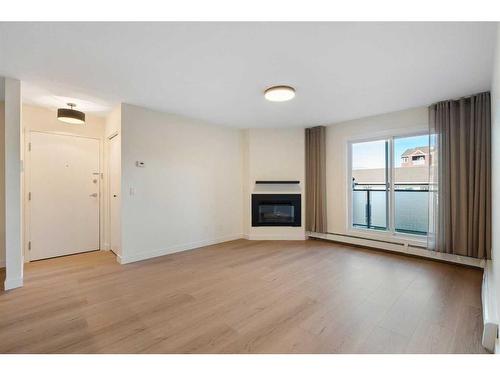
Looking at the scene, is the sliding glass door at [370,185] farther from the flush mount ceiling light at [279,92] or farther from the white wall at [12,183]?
the white wall at [12,183]

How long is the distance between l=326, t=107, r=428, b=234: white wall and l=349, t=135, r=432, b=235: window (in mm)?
182

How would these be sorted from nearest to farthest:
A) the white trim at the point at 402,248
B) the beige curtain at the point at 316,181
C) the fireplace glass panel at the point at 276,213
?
1. the white trim at the point at 402,248
2. the beige curtain at the point at 316,181
3. the fireplace glass panel at the point at 276,213

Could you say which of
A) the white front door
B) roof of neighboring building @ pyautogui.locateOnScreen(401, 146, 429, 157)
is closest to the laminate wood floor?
the white front door

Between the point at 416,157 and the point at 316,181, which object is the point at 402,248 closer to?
the point at 416,157

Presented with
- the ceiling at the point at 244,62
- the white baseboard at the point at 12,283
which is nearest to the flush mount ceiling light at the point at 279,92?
the ceiling at the point at 244,62

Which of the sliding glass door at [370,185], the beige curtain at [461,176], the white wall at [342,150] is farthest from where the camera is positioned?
the sliding glass door at [370,185]

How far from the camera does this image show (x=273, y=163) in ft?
15.8

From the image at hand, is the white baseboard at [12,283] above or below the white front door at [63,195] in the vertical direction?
below

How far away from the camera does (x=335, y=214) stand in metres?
4.44

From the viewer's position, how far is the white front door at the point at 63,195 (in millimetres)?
3463

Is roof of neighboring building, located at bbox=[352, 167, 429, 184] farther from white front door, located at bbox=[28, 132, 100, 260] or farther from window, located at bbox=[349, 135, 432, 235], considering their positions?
white front door, located at bbox=[28, 132, 100, 260]

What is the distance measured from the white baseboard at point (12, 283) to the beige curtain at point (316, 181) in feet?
14.5

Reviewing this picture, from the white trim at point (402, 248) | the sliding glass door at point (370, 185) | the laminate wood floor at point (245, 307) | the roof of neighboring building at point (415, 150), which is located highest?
the roof of neighboring building at point (415, 150)

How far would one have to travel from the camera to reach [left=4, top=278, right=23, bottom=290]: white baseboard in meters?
2.46
